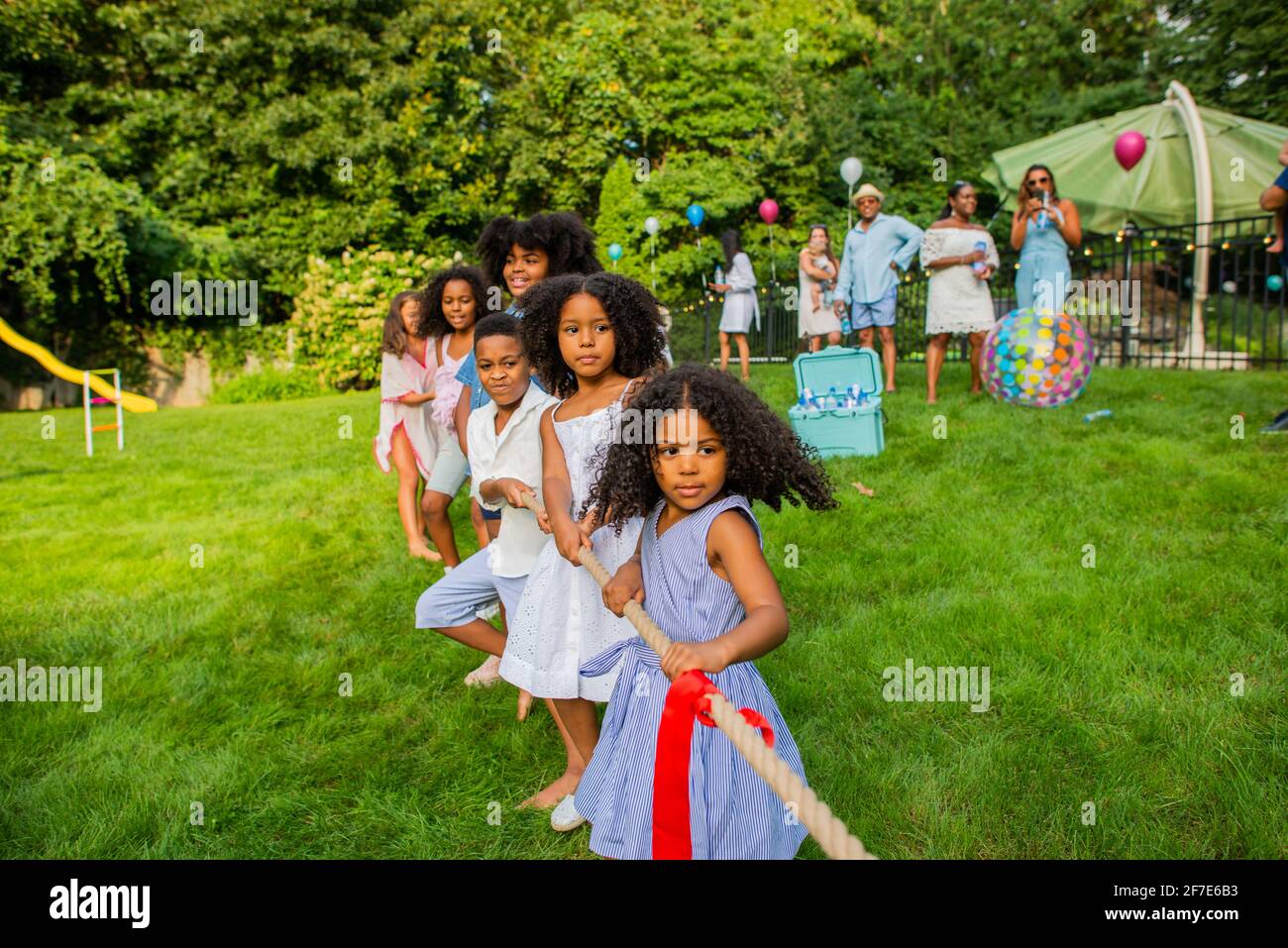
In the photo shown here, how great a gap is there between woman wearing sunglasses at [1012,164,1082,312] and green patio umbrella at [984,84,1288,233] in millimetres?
6675

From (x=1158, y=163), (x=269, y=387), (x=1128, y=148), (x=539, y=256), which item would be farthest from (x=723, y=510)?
(x=269, y=387)

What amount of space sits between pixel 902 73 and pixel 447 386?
22138 mm

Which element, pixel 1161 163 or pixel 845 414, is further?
pixel 1161 163

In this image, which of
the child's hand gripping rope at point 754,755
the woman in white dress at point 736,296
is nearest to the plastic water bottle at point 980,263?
the woman in white dress at point 736,296

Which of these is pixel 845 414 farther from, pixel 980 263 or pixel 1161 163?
pixel 1161 163

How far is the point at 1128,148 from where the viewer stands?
1262 cm

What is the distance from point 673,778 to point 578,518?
842mm

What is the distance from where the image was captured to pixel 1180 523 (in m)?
4.59

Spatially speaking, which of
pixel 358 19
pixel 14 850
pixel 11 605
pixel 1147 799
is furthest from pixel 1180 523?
pixel 358 19

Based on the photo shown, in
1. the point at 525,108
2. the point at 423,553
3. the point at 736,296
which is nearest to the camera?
the point at 423,553

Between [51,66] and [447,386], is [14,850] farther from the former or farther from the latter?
[51,66]

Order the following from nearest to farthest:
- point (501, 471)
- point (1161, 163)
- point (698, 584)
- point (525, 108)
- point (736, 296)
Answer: point (698, 584) < point (501, 471) < point (736, 296) < point (1161, 163) < point (525, 108)

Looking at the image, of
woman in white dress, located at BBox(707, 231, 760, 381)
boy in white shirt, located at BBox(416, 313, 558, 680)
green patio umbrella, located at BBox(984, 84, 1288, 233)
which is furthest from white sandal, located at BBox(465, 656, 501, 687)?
green patio umbrella, located at BBox(984, 84, 1288, 233)

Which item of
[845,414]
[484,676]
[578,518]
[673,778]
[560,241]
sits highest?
[560,241]
